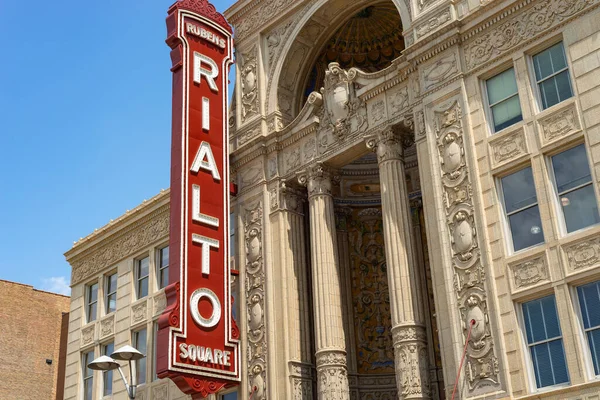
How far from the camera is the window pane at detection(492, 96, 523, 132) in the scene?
2236 cm

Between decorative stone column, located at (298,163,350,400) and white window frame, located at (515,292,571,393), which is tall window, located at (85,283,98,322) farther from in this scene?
white window frame, located at (515,292,571,393)

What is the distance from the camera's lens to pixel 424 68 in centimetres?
2494

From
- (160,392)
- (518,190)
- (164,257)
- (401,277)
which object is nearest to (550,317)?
(518,190)

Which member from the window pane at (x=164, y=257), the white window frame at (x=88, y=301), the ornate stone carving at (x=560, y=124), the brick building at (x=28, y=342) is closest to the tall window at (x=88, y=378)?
the white window frame at (x=88, y=301)

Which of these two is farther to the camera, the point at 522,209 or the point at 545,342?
the point at 522,209

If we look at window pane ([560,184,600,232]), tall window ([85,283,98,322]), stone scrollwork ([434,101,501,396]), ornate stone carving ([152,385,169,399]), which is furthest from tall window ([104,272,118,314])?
window pane ([560,184,600,232])

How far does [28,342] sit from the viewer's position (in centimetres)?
5131

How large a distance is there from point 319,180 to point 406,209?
13.3 ft

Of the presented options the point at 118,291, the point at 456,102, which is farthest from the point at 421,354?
the point at 118,291

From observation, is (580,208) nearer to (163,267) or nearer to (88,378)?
(163,267)

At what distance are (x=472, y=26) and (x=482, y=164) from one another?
171 inches

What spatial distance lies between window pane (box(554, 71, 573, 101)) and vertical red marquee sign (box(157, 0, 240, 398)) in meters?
12.2

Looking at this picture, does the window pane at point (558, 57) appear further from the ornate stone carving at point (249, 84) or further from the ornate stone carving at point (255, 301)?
the ornate stone carving at point (249, 84)

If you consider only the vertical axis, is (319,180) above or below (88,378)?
above
